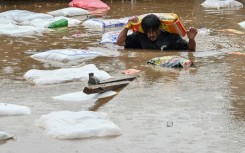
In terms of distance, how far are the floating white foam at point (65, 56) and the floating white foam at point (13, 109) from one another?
199 cm

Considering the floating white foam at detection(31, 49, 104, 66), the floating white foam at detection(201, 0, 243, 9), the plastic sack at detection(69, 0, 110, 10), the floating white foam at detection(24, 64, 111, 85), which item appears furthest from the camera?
the floating white foam at detection(201, 0, 243, 9)

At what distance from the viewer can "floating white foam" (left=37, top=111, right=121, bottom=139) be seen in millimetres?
3928

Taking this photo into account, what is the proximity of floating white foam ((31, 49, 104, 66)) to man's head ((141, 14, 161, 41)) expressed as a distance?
68 centimetres

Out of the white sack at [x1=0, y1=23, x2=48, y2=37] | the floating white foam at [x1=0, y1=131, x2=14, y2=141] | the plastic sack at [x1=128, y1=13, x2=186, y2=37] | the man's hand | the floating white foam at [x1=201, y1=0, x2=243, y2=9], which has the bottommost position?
the floating white foam at [x1=201, y1=0, x2=243, y2=9]

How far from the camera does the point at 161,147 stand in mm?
3754

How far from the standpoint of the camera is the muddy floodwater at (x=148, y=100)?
3811 millimetres

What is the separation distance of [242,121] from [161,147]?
84 cm

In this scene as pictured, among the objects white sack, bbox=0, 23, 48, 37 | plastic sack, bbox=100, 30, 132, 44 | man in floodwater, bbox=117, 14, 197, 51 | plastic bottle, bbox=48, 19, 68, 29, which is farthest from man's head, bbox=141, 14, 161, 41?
plastic bottle, bbox=48, 19, 68, 29

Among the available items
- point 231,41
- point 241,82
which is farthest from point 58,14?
point 241,82

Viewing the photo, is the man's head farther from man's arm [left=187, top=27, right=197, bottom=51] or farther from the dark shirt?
man's arm [left=187, top=27, right=197, bottom=51]

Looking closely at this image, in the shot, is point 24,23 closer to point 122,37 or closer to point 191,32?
point 122,37

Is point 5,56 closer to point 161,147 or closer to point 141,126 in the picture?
point 141,126

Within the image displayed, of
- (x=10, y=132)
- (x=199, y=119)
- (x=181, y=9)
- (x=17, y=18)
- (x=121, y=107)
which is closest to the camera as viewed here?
(x=10, y=132)

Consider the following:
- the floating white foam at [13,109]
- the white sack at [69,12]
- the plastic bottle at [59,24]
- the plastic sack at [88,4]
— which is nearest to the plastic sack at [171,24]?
the plastic bottle at [59,24]
